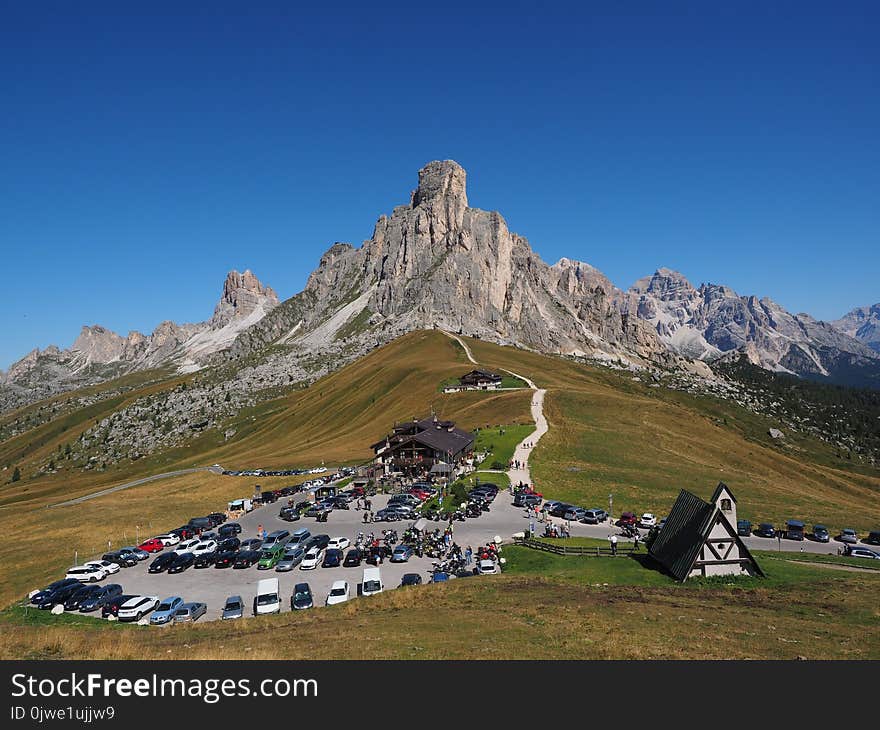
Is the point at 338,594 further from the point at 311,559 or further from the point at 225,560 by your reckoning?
the point at 225,560

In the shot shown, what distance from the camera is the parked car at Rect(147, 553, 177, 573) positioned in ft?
156

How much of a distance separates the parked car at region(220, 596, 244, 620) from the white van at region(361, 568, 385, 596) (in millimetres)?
8205

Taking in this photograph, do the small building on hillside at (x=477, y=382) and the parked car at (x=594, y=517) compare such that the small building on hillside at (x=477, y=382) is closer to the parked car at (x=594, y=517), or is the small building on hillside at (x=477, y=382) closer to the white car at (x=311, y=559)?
the parked car at (x=594, y=517)

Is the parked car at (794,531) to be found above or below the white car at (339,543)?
below

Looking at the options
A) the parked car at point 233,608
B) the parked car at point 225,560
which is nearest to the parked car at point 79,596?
the parked car at point 225,560

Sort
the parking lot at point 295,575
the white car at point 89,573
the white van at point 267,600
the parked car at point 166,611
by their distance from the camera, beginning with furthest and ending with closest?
the white car at point 89,573 < the parking lot at point 295,575 < the white van at point 267,600 < the parked car at point 166,611

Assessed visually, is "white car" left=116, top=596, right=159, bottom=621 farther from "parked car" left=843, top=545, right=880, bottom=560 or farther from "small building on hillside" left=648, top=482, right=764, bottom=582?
"parked car" left=843, top=545, right=880, bottom=560

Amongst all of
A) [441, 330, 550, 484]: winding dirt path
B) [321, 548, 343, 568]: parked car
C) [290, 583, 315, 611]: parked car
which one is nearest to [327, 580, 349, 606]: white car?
[290, 583, 315, 611]: parked car

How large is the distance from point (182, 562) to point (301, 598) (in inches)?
698

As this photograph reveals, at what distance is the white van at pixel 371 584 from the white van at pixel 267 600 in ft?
19.4

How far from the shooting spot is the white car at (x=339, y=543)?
2039 inches

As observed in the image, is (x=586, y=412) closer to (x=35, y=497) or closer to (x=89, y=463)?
(x=35, y=497)
